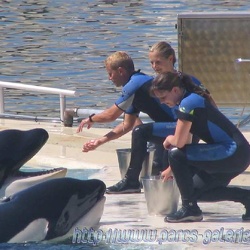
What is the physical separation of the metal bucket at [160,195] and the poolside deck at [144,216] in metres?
0.08

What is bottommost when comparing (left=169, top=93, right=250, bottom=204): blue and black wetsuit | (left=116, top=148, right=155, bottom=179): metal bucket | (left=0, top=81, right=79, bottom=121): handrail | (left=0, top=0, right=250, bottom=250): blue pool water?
(left=0, top=0, right=250, bottom=250): blue pool water

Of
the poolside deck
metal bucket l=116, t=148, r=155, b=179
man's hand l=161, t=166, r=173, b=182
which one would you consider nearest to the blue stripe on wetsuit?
man's hand l=161, t=166, r=173, b=182

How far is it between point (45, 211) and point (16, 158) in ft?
3.55

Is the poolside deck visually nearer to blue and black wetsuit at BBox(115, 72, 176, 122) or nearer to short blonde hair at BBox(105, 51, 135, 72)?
blue and black wetsuit at BBox(115, 72, 176, 122)

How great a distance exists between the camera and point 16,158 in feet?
27.2

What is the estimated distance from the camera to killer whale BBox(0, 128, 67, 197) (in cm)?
826

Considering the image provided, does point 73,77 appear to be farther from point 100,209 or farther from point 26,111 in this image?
point 100,209

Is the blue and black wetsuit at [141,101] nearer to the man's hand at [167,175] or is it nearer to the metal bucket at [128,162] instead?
the metal bucket at [128,162]

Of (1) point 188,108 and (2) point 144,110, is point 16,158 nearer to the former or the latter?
(2) point 144,110

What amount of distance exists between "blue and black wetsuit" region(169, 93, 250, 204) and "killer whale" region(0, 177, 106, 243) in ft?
2.33

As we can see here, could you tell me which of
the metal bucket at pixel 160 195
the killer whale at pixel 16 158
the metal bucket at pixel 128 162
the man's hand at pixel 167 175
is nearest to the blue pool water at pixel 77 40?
the metal bucket at pixel 128 162

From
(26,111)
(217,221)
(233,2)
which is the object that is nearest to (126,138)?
(217,221)

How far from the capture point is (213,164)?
24.8 feet

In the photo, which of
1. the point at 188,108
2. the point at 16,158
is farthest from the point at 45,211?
the point at 188,108
